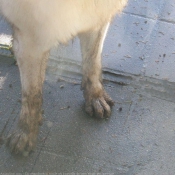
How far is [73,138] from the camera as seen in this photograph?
2344 millimetres

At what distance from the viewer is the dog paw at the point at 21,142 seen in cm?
222

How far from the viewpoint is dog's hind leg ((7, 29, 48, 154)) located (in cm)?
189

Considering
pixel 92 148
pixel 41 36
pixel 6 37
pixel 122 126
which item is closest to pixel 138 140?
pixel 122 126

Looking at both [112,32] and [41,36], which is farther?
[112,32]

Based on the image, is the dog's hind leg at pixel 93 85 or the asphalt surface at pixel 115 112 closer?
the asphalt surface at pixel 115 112

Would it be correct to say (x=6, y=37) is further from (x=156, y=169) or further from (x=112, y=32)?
(x=156, y=169)

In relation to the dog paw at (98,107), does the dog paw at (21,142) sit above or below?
below

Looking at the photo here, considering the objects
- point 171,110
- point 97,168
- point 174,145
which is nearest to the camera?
point 97,168

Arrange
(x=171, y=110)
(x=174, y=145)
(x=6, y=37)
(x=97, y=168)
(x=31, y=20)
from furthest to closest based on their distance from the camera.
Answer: (x=6, y=37)
(x=171, y=110)
(x=174, y=145)
(x=97, y=168)
(x=31, y=20)

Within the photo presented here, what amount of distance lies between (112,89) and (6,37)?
93 centimetres

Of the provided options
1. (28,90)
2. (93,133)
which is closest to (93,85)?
(93,133)

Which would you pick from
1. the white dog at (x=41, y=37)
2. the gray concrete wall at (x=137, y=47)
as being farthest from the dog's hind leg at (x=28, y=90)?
the gray concrete wall at (x=137, y=47)

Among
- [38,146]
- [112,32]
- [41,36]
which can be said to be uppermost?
[41,36]

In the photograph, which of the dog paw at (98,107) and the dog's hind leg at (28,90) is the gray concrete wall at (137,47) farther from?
the dog's hind leg at (28,90)
